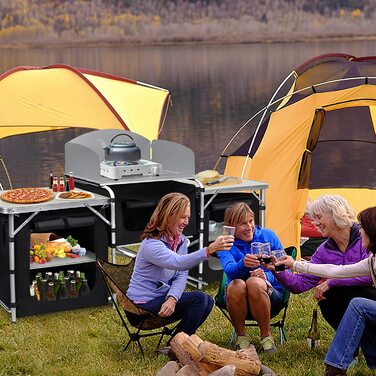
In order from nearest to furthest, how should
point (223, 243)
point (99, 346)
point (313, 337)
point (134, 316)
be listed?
point (223, 243)
point (134, 316)
point (313, 337)
point (99, 346)

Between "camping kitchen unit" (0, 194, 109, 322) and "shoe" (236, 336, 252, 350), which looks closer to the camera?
"shoe" (236, 336, 252, 350)

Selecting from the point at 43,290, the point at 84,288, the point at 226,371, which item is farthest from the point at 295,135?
the point at 226,371

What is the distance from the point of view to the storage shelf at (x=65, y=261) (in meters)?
5.13

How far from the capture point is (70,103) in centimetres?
784

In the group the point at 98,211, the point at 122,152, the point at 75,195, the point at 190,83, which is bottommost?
the point at 190,83

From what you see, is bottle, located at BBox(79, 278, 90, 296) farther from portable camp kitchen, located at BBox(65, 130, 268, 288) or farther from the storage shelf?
portable camp kitchen, located at BBox(65, 130, 268, 288)

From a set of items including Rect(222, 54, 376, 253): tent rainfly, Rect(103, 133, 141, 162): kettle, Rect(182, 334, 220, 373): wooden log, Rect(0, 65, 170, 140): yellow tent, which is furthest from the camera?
Rect(0, 65, 170, 140): yellow tent

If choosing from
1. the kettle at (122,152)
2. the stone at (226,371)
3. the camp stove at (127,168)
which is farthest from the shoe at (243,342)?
the kettle at (122,152)

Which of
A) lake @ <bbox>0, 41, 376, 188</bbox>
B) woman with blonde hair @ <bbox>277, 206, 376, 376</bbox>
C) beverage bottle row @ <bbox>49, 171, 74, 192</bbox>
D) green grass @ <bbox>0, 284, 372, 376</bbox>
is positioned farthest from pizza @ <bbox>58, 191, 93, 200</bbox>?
lake @ <bbox>0, 41, 376, 188</bbox>

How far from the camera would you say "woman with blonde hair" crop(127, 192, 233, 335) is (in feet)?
13.6

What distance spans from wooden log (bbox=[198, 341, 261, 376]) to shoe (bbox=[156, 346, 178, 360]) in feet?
1.47

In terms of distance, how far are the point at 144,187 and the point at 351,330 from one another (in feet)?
7.33

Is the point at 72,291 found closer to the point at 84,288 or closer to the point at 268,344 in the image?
the point at 84,288

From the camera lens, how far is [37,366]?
4266mm
